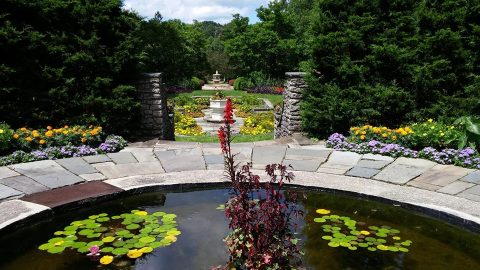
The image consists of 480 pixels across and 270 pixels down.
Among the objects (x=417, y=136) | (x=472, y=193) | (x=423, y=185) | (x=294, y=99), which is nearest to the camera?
(x=472, y=193)

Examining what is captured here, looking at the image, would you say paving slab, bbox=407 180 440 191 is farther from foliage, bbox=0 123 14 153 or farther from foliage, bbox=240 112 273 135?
foliage, bbox=240 112 273 135

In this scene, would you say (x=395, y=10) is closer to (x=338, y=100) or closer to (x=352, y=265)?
(x=338, y=100)

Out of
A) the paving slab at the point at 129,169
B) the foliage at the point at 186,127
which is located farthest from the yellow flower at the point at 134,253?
the foliage at the point at 186,127

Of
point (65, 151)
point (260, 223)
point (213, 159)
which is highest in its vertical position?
point (260, 223)

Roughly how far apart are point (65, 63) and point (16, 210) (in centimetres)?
395

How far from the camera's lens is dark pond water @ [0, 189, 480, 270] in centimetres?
363

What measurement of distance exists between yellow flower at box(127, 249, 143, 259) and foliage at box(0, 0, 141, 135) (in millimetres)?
4478

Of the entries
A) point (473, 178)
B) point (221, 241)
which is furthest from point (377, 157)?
point (221, 241)

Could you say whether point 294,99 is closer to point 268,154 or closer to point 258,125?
point 268,154

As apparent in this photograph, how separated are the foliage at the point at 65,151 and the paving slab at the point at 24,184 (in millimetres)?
744

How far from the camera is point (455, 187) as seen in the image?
5.31 meters

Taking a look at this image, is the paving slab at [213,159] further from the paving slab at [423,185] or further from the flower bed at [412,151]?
the paving slab at [423,185]

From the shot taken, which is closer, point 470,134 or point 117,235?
point 117,235

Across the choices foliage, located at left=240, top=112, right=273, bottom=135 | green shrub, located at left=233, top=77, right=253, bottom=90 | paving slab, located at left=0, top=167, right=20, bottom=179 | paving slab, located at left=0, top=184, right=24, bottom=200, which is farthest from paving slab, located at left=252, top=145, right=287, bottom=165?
green shrub, located at left=233, top=77, right=253, bottom=90
